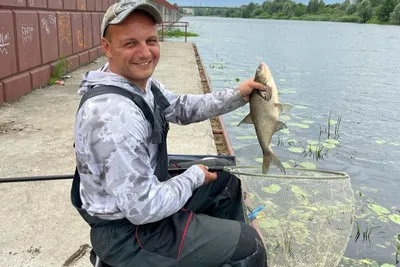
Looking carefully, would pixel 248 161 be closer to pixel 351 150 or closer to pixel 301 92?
pixel 351 150

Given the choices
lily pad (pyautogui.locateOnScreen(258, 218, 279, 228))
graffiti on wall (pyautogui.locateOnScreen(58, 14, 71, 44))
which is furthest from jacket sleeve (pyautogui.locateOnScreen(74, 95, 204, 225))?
graffiti on wall (pyautogui.locateOnScreen(58, 14, 71, 44))

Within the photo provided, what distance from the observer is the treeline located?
85312 mm

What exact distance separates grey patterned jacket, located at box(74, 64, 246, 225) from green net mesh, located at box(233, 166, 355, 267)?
1.15 meters

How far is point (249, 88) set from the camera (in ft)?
9.77

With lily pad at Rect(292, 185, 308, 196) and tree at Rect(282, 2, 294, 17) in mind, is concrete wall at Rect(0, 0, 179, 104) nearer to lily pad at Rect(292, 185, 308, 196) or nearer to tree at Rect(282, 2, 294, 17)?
lily pad at Rect(292, 185, 308, 196)

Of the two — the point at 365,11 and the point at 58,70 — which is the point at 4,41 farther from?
the point at 365,11

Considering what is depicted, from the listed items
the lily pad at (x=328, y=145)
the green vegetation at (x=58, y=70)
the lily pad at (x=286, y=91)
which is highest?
the green vegetation at (x=58, y=70)

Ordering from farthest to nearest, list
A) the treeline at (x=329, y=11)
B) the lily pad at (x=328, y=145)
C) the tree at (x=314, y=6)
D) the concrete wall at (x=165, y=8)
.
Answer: the tree at (x=314, y=6) → the treeline at (x=329, y=11) → the concrete wall at (x=165, y=8) → the lily pad at (x=328, y=145)

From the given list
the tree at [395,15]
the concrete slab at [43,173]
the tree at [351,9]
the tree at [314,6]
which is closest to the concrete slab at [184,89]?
the concrete slab at [43,173]

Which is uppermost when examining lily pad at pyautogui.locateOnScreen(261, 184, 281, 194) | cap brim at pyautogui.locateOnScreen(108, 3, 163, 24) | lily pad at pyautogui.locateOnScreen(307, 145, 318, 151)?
cap brim at pyautogui.locateOnScreen(108, 3, 163, 24)

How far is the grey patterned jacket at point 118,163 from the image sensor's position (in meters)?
2.02

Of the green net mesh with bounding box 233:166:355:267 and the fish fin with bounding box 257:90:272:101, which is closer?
the fish fin with bounding box 257:90:272:101

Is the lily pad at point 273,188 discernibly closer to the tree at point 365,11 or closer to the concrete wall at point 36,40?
the concrete wall at point 36,40

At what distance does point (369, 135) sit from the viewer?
29.7ft
